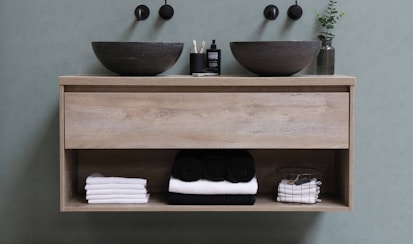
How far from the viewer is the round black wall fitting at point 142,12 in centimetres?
272

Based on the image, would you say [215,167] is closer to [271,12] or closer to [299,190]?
[299,190]

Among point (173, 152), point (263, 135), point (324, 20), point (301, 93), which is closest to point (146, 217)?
point (173, 152)

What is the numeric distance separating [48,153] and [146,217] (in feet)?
1.72

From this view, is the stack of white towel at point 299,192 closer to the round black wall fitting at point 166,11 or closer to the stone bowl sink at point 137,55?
the stone bowl sink at point 137,55

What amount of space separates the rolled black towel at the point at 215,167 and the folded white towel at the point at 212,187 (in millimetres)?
25

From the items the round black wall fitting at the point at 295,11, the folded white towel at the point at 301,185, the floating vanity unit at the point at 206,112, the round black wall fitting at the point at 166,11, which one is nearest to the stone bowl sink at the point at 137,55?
the floating vanity unit at the point at 206,112

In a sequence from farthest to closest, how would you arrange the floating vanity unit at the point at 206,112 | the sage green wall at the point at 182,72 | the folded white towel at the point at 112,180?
the sage green wall at the point at 182,72, the folded white towel at the point at 112,180, the floating vanity unit at the point at 206,112

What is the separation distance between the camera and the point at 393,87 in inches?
110

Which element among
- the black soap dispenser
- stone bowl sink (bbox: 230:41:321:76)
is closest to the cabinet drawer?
stone bowl sink (bbox: 230:41:321:76)

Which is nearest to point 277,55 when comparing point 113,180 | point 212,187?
point 212,187

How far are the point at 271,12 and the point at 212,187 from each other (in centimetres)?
81

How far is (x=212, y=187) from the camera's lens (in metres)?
2.45

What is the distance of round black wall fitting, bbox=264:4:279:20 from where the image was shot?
2709 millimetres

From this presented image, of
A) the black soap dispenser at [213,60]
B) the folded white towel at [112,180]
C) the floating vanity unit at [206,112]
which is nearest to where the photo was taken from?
the floating vanity unit at [206,112]
